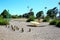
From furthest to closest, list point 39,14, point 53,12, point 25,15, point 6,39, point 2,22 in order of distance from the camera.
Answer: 1. point 25,15
2. point 39,14
3. point 53,12
4. point 2,22
5. point 6,39

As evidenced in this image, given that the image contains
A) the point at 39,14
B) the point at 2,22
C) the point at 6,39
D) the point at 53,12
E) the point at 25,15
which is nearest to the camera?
the point at 6,39

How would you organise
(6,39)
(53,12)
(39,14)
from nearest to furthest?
(6,39) < (53,12) < (39,14)

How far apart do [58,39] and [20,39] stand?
2750 millimetres

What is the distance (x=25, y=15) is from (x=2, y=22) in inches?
2608

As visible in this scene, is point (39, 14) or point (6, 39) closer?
point (6, 39)

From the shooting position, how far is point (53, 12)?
81812mm

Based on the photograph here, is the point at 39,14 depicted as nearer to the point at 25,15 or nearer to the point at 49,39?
the point at 25,15

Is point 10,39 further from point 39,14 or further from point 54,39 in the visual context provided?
point 39,14

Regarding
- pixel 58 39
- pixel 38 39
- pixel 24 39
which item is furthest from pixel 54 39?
pixel 24 39

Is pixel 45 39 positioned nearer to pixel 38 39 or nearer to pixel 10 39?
pixel 38 39

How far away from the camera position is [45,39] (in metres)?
12.5

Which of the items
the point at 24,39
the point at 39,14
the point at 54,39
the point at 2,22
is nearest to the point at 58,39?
the point at 54,39

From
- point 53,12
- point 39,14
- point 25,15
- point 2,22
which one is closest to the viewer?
→ point 2,22

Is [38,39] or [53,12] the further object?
[53,12]
